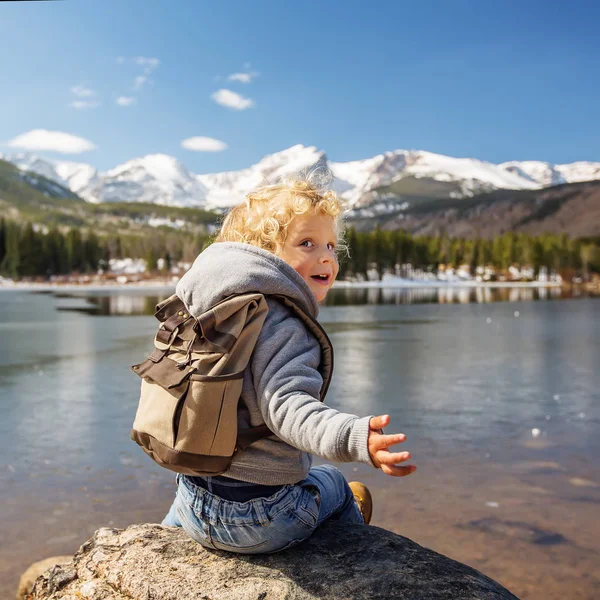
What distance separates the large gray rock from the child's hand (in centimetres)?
86

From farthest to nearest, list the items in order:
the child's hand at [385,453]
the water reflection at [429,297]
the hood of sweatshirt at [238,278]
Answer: the water reflection at [429,297], the hood of sweatshirt at [238,278], the child's hand at [385,453]

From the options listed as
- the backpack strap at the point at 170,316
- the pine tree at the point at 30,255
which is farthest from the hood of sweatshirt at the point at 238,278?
the pine tree at the point at 30,255

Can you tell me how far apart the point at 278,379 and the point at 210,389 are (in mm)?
286

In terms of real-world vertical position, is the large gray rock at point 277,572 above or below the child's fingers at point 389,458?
below

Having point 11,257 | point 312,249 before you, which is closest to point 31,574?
point 312,249

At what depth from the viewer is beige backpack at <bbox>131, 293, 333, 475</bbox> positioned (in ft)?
9.05

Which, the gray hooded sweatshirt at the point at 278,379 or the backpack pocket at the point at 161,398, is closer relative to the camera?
the gray hooded sweatshirt at the point at 278,379

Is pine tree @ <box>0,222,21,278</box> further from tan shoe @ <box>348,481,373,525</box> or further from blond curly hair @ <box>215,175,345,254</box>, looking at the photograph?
blond curly hair @ <box>215,175,345,254</box>

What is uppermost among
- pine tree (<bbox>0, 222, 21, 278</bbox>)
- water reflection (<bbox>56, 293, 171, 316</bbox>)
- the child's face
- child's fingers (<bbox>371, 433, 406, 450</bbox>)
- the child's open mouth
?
pine tree (<bbox>0, 222, 21, 278</bbox>)

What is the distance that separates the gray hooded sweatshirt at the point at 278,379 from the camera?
258cm

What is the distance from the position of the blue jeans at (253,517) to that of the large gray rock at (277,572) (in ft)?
0.32

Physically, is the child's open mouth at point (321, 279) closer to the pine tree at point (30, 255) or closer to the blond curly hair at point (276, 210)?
the blond curly hair at point (276, 210)

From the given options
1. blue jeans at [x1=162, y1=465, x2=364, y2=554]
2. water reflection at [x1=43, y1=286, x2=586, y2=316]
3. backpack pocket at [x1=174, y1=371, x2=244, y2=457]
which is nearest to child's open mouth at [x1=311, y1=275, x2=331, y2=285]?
backpack pocket at [x1=174, y1=371, x2=244, y2=457]

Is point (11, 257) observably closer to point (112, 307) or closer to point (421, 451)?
point (112, 307)
